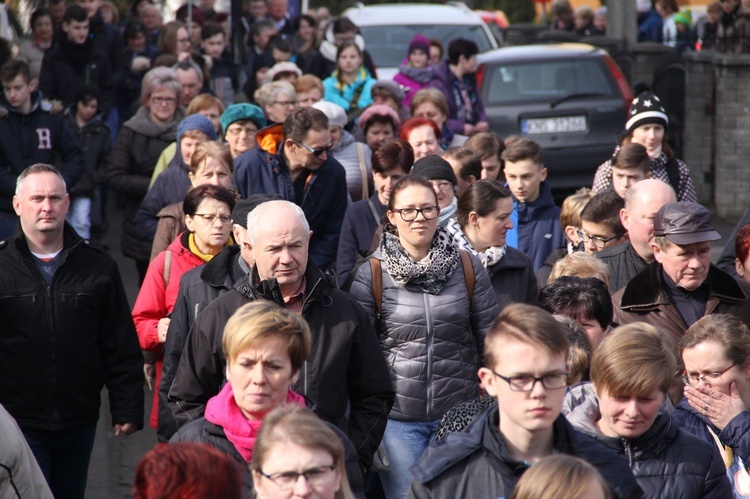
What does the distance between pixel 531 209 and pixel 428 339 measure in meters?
2.38

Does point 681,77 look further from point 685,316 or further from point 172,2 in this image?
point 172,2

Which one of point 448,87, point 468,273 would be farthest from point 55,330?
point 448,87

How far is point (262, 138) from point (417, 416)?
2.91m

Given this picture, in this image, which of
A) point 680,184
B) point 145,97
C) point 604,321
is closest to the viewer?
point 604,321

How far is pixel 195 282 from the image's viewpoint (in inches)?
222

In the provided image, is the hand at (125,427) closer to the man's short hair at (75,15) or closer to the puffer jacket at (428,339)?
the puffer jacket at (428,339)

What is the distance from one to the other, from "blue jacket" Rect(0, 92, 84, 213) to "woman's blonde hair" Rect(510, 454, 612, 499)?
682 centimetres

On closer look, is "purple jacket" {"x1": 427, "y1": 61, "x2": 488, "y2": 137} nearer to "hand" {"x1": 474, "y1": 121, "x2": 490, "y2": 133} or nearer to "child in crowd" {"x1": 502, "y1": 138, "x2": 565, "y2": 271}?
"hand" {"x1": 474, "y1": 121, "x2": 490, "y2": 133}

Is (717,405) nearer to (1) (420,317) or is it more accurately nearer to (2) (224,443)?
(1) (420,317)

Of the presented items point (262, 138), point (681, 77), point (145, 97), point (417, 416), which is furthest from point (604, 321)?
point (681, 77)

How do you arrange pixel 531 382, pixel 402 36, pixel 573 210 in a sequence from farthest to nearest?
1. pixel 402 36
2. pixel 573 210
3. pixel 531 382

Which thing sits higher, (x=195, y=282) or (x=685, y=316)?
(x=195, y=282)

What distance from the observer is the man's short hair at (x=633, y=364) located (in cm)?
413

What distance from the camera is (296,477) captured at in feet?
11.3
